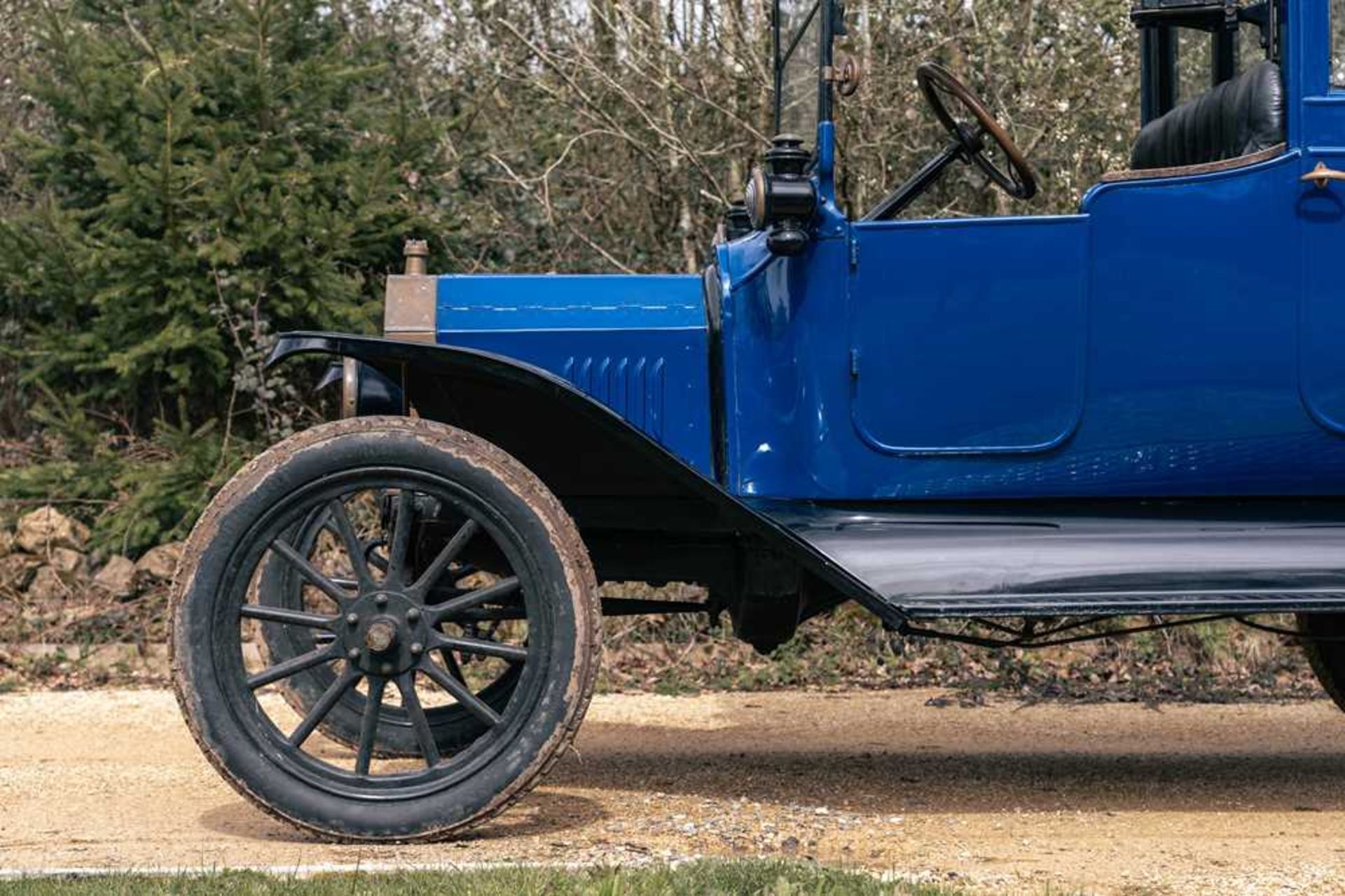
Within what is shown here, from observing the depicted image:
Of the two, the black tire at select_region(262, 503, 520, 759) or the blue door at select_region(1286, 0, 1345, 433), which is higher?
the blue door at select_region(1286, 0, 1345, 433)

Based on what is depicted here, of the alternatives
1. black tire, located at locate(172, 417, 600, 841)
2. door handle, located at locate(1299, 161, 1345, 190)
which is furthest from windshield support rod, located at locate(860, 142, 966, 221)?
black tire, located at locate(172, 417, 600, 841)

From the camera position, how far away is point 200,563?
371cm

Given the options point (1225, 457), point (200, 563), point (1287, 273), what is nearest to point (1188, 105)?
point (1287, 273)

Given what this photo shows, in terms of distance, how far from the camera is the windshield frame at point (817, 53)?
4086 millimetres

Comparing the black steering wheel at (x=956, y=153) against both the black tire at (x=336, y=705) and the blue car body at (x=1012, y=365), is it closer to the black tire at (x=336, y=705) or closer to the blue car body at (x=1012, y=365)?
the blue car body at (x=1012, y=365)

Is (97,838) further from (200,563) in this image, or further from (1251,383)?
(1251,383)

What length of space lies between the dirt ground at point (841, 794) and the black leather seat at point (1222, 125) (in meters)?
1.67

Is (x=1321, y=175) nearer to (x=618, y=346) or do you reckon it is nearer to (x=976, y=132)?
(x=976, y=132)

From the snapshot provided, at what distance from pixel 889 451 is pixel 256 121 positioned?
16.6ft

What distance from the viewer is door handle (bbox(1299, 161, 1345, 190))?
155 inches

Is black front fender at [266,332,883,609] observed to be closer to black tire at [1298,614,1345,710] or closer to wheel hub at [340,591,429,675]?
wheel hub at [340,591,429,675]

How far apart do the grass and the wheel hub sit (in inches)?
23.1

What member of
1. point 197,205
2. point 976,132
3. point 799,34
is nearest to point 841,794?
point 976,132

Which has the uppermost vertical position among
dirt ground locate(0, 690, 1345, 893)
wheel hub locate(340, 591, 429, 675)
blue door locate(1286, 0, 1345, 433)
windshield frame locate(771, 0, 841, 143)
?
windshield frame locate(771, 0, 841, 143)
